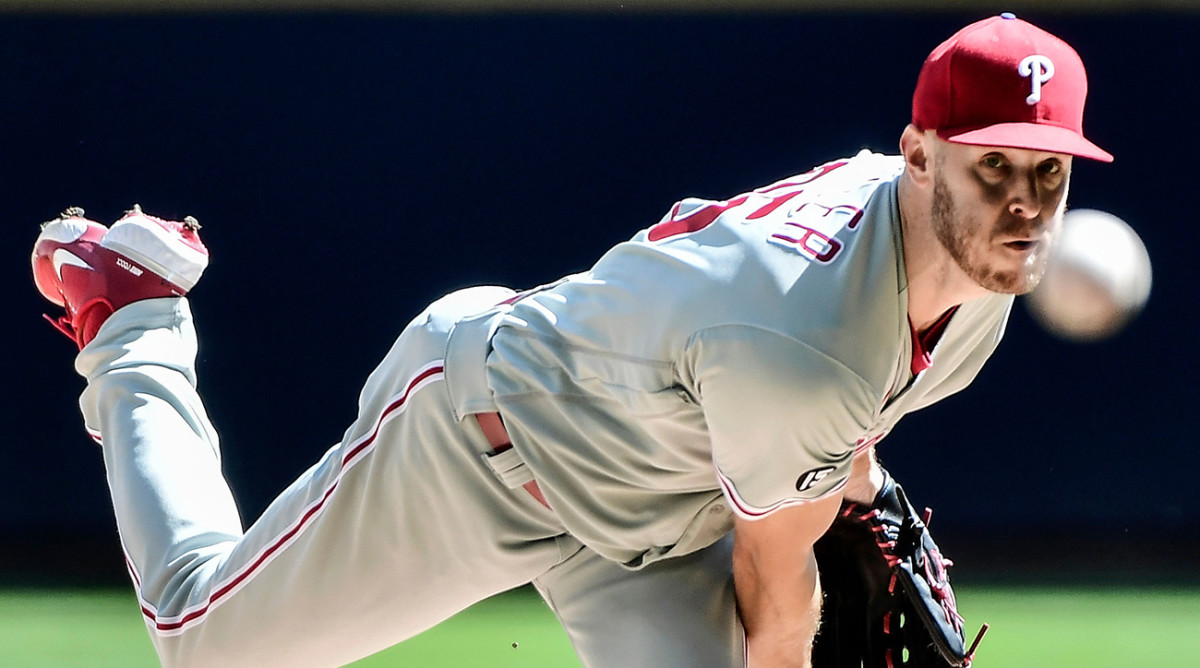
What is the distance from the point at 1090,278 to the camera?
186 centimetres

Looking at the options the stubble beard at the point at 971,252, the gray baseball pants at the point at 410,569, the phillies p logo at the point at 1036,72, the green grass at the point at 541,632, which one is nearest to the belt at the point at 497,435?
the gray baseball pants at the point at 410,569

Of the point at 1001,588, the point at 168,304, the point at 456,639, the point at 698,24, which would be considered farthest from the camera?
the point at 698,24

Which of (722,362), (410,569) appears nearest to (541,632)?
(410,569)

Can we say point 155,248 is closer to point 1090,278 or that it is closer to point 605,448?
point 605,448

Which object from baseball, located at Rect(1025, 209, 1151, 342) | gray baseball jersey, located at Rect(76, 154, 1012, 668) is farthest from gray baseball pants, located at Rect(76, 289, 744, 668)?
baseball, located at Rect(1025, 209, 1151, 342)

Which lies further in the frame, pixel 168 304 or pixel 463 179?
pixel 463 179

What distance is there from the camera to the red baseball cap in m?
1.78

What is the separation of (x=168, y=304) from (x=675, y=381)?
1.45 meters

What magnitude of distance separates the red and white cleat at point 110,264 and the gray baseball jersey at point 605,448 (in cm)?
56

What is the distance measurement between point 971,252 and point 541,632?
228 centimetres

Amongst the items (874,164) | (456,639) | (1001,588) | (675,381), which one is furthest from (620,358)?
(1001,588)

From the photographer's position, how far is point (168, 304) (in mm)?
2957

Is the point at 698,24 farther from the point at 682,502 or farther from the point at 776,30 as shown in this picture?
the point at 682,502

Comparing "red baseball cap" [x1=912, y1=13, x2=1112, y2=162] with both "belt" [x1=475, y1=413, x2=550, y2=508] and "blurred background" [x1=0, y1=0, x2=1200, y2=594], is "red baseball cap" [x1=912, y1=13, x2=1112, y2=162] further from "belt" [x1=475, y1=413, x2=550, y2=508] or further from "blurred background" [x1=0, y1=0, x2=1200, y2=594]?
"blurred background" [x1=0, y1=0, x2=1200, y2=594]
